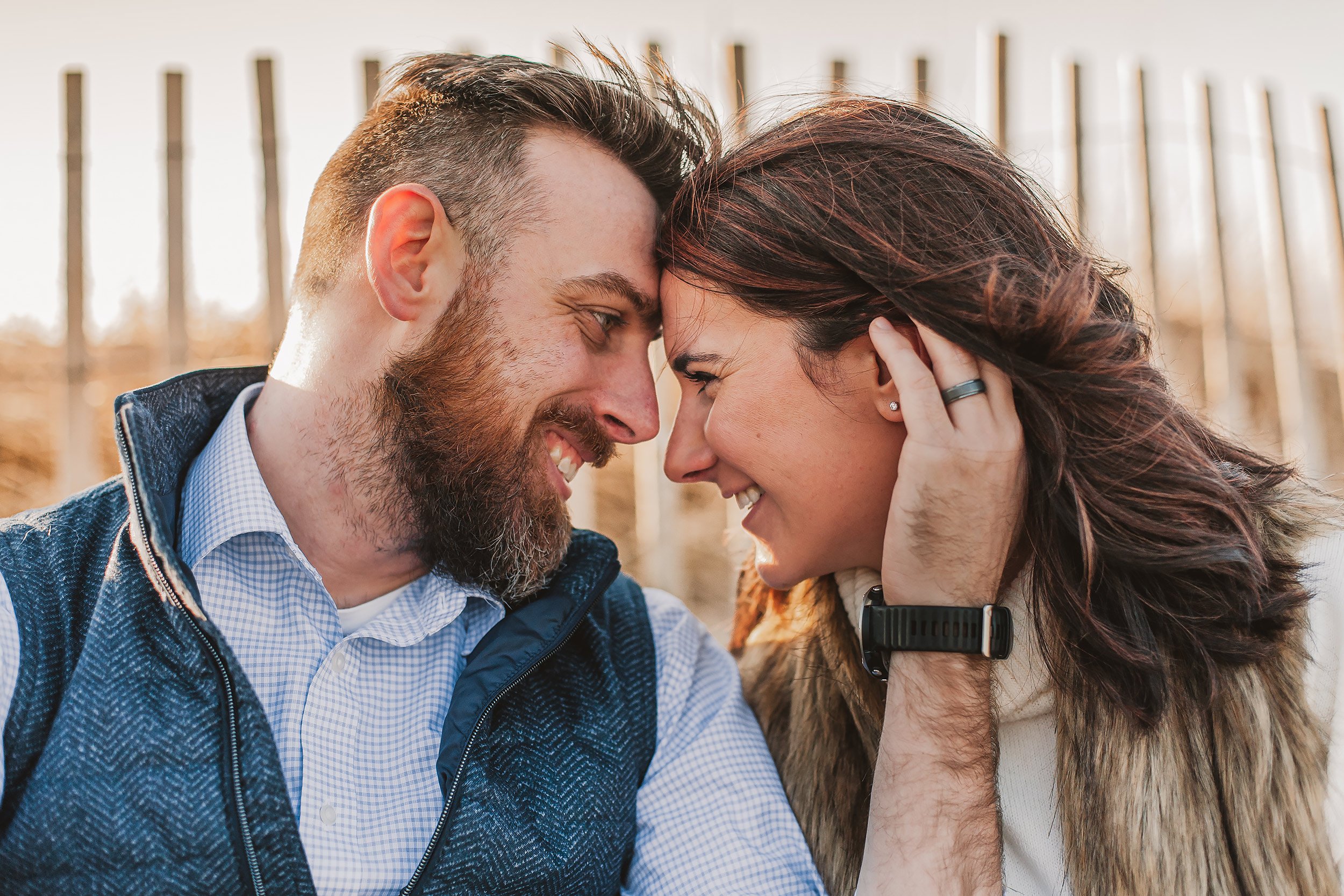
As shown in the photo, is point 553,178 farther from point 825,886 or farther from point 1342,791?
point 1342,791

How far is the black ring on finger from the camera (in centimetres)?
195

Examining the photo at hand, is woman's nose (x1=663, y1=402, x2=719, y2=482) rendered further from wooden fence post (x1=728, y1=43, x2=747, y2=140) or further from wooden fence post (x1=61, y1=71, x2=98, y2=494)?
wooden fence post (x1=61, y1=71, x2=98, y2=494)

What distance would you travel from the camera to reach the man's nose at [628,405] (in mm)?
2328

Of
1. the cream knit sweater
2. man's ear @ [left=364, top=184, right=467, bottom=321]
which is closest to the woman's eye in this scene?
man's ear @ [left=364, top=184, right=467, bottom=321]

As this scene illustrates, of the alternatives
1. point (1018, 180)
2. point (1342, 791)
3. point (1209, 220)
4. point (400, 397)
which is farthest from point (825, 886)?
point (1209, 220)

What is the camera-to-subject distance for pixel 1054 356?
6.31 feet

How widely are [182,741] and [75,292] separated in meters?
2.74

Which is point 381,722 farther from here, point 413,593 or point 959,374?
point 959,374

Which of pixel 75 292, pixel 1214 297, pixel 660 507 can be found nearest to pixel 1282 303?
pixel 1214 297

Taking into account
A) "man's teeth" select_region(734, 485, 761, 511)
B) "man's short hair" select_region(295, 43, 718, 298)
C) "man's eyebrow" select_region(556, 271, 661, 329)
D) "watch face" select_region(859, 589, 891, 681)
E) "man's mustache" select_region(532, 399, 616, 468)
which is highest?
"man's short hair" select_region(295, 43, 718, 298)

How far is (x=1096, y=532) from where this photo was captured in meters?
1.95

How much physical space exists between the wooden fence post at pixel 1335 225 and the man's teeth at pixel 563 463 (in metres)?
5.20

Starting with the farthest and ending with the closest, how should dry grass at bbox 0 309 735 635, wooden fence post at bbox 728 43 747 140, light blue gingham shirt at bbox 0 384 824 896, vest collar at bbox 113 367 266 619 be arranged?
dry grass at bbox 0 309 735 635
wooden fence post at bbox 728 43 747 140
light blue gingham shirt at bbox 0 384 824 896
vest collar at bbox 113 367 266 619

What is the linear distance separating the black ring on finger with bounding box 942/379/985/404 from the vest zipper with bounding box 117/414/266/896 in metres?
1.44
